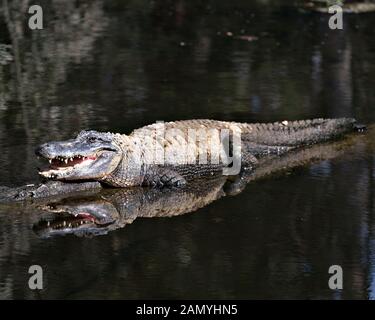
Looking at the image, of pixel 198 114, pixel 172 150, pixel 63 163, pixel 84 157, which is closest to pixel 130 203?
pixel 84 157

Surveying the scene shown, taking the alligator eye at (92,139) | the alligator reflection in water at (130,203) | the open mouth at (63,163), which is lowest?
the alligator reflection in water at (130,203)

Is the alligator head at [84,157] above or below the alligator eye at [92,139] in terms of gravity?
below

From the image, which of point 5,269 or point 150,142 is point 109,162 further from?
point 5,269

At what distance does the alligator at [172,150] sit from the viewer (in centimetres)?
801

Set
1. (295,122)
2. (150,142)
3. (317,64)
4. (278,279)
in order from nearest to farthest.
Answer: (278,279) < (150,142) < (295,122) < (317,64)

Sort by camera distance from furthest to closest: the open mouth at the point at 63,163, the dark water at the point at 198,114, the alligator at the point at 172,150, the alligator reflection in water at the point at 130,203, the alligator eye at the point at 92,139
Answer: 1. the alligator eye at the point at 92,139
2. the alligator at the point at 172,150
3. the open mouth at the point at 63,163
4. the alligator reflection in water at the point at 130,203
5. the dark water at the point at 198,114

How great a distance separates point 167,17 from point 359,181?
28.0ft

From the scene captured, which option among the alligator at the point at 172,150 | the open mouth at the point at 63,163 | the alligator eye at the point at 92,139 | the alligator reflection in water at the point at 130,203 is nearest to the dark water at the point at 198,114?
the alligator reflection in water at the point at 130,203

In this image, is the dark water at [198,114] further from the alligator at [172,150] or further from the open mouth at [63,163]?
the alligator at [172,150]

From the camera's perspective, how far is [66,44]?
14.0 m

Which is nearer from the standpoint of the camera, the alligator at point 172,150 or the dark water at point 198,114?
the dark water at point 198,114

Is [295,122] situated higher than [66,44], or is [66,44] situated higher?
[66,44]

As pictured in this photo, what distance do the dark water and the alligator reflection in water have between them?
15 centimetres

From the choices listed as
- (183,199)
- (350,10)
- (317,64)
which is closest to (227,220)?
(183,199)
